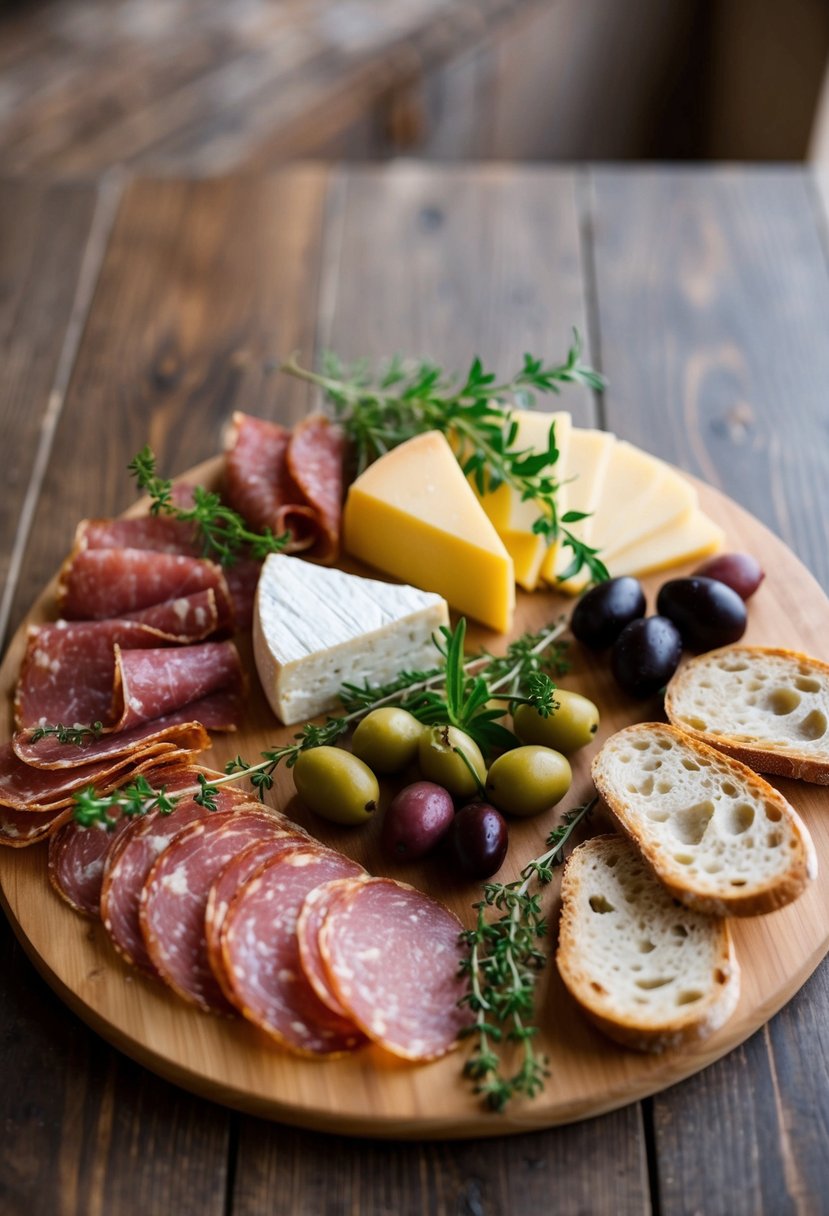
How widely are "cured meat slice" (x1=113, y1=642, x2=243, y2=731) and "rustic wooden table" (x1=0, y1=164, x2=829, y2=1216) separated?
1.43 ft

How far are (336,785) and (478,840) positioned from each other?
255 mm

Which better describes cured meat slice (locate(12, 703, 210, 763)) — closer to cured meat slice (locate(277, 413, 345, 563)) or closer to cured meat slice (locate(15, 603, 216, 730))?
cured meat slice (locate(15, 603, 216, 730))

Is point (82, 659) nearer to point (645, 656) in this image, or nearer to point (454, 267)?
point (645, 656)

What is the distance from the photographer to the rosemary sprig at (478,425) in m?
2.25

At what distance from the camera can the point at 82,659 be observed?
7.10 ft

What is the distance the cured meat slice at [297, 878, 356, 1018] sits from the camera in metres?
1.58

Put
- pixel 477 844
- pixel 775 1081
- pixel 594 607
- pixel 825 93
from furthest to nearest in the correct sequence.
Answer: pixel 825 93 → pixel 594 607 → pixel 477 844 → pixel 775 1081

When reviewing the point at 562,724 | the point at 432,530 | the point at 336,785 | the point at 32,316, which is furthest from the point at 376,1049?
the point at 32,316

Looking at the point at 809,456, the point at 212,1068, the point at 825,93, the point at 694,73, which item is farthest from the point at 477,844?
the point at 694,73

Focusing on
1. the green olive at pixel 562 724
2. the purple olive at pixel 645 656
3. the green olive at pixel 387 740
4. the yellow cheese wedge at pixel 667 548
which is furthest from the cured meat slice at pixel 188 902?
the yellow cheese wedge at pixel 667 548

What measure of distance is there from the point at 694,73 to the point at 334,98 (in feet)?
8.57

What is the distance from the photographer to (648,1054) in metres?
1.60

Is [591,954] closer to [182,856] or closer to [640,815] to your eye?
[640,815]

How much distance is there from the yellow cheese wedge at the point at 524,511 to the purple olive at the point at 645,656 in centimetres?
30
